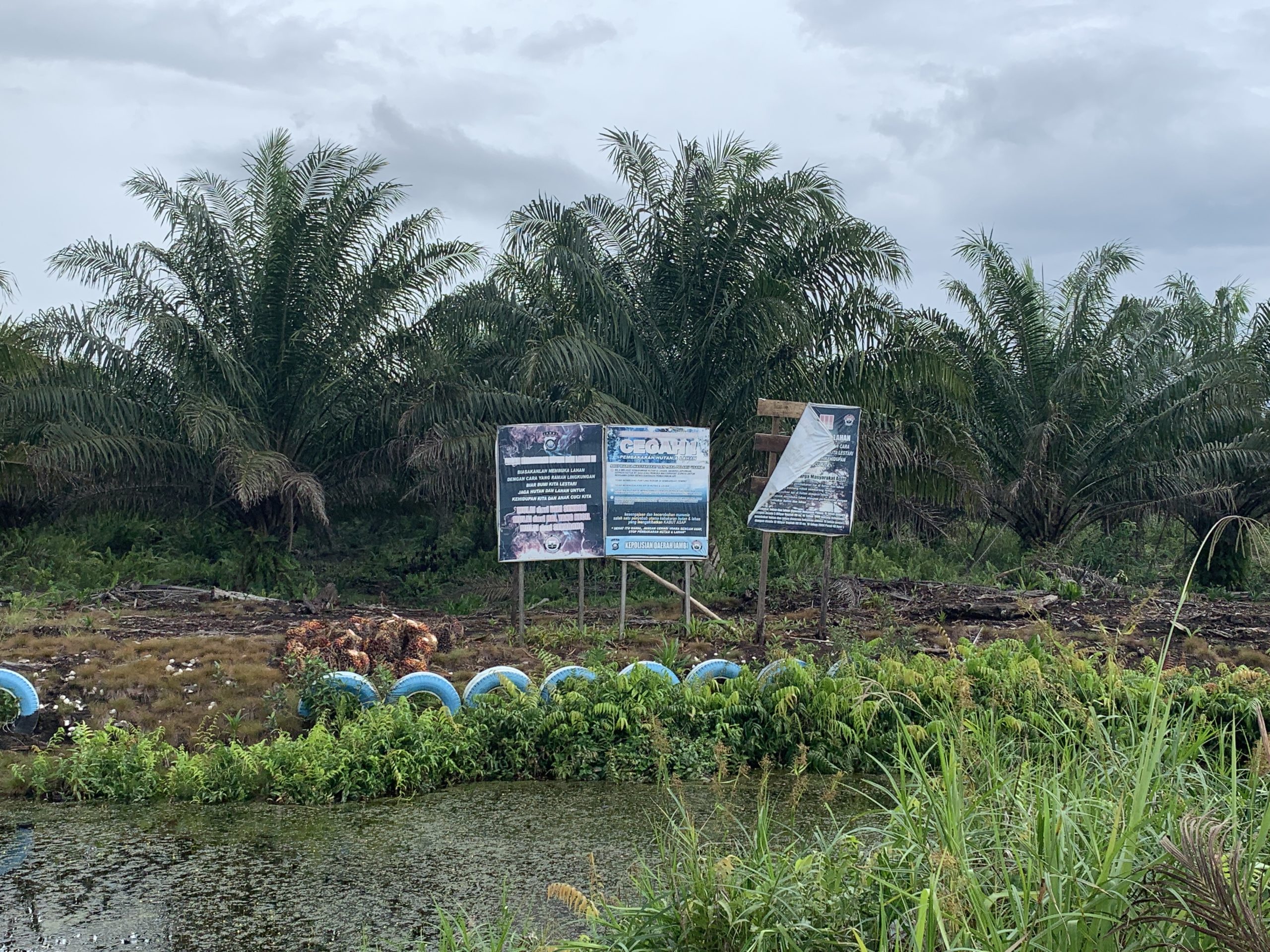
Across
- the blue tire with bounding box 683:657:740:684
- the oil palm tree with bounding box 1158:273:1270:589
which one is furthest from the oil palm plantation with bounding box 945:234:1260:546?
the blue tire with bounding box 683:657:740:684

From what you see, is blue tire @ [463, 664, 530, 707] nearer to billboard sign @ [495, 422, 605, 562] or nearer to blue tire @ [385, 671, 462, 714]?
blue tire @ [385, 671, 462, 714]

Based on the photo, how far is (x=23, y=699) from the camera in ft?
23.8

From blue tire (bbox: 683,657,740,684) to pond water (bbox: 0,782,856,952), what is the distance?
4.25 ft

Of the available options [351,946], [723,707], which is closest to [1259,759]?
[351,946]

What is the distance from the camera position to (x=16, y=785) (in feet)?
21.2

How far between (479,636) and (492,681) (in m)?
2.12

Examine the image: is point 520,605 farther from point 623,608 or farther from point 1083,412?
point 1083,412

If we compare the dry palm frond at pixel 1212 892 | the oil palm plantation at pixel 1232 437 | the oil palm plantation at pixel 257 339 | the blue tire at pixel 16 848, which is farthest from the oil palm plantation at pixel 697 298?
the dry palm frond at pixel 1212 892

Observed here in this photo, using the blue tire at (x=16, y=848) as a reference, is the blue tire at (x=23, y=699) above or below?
above

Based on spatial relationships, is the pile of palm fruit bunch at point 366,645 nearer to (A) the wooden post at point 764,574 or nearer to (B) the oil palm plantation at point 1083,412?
(A) the wooden post at point 764,574

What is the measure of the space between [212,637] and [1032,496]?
33.9 feet

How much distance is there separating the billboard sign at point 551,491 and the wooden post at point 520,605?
5.1 inches

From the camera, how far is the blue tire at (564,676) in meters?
7.46

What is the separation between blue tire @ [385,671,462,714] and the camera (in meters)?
7.54
